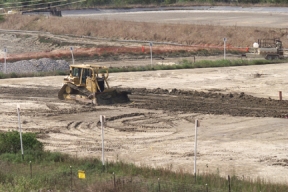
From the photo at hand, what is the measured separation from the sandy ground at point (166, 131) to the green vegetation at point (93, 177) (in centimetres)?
175

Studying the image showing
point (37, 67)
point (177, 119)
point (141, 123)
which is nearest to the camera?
point (141, 123)

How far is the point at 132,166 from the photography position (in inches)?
888

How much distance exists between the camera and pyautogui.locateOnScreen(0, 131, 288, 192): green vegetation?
1938 cm

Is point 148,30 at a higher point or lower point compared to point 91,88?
lower

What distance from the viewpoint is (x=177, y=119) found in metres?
32.2

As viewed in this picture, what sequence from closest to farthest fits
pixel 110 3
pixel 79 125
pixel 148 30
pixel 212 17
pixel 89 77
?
pixel 79 125 < pixel 89 77 < pixel 148 30 < pixel 212 17 < pixel 110 3

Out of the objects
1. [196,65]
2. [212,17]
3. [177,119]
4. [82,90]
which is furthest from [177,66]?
[212,17]

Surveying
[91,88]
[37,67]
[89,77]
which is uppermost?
[89,77]

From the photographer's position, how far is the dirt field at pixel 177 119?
25.2 m

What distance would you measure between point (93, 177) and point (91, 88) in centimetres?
1493

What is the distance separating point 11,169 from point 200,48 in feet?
138

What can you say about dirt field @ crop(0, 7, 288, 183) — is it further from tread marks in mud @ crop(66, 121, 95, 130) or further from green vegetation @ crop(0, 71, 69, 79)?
green vegetation @ crop(0, 71, 69, 79)

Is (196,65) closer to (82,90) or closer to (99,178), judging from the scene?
(82,90)

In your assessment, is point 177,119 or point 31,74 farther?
point 31,74
